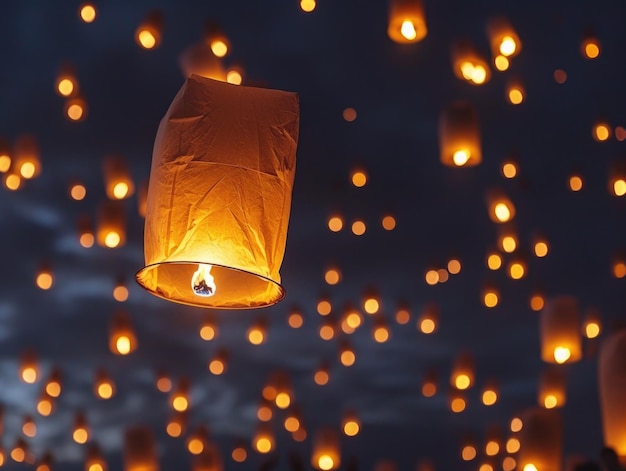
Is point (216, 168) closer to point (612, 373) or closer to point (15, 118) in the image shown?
point (612, 373)

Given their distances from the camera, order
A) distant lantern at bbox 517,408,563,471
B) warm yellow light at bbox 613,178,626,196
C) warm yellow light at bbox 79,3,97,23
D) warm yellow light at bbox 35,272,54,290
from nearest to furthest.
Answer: warm yellow light at bbox 79,3,97,23 → distant lantern at bbox 517,408,563,471 → warm yellow light at bbox 613,178,626,196 → warm yellow light at bbox 35,272,54,290

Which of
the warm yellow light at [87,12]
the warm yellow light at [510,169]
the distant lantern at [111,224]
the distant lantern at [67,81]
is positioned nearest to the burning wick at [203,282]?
the warm yellow light at [87,12]

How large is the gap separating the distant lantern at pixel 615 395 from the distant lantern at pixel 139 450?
5061 millimetres

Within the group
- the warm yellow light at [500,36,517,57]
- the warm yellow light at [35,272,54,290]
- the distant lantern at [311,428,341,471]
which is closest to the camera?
the warm yellow light at [500,36,517,57]

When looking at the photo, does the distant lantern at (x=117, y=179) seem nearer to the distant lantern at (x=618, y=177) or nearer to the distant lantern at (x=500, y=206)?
the distant lantern at (x=500, y=206)

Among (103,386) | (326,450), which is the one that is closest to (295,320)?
(326,450)

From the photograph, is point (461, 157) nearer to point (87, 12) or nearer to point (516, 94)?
point (516, 94)

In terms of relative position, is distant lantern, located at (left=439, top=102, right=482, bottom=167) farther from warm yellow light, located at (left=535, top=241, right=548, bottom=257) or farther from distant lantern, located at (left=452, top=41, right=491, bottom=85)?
warm yellow light, located at (left=535, top=241, right=548, bottom=257)

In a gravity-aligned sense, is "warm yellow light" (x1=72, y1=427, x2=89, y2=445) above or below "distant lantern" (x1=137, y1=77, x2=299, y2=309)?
below

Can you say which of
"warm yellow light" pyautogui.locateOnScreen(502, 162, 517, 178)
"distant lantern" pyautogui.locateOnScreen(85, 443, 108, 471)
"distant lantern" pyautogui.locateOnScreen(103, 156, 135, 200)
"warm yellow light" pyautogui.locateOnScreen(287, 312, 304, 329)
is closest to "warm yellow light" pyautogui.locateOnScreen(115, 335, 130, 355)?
"distant lantern" pyautogui.locateOnScreen(103, 156, 135, 200)

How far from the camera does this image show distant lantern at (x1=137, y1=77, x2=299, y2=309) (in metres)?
2.58

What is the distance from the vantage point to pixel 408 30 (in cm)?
534

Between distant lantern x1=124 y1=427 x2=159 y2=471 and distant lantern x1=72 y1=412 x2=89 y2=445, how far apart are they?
351 cm

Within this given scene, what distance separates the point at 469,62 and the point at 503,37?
1.21 feet
